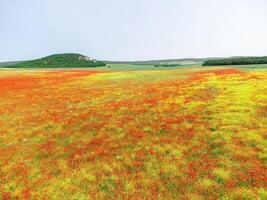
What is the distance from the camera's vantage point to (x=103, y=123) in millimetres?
21172

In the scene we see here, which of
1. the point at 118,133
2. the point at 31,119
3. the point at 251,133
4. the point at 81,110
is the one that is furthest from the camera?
the point at 81,110

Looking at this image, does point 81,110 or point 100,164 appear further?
point 81,110

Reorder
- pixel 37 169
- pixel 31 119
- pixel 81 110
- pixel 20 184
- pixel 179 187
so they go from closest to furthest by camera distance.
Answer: pixel 179 187 → pixel 20 184 → pixel 37 169 → pixel 31 119 → pixel 81 110

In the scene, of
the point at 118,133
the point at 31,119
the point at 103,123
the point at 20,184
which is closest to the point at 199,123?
the point at 118,133

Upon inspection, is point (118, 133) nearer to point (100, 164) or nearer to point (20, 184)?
point (100, 164)

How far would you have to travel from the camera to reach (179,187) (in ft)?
36.0

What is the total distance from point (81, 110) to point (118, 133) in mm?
9332

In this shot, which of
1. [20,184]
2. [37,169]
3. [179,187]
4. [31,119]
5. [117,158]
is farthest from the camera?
[31,119]

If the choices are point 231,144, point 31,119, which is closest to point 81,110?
point 31,119

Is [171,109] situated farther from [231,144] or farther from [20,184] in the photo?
[20,184]

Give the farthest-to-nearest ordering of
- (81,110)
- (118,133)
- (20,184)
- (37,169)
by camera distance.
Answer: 1. (81,110)
2. (118,133)
3. (37,169)
4. (20,184)

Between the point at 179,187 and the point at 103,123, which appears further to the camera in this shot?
the point at 103,123

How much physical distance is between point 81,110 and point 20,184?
15059 mm

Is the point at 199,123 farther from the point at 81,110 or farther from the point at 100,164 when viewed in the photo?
the point at 81,110
